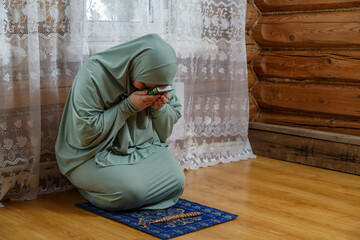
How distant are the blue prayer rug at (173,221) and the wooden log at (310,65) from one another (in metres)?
1.72

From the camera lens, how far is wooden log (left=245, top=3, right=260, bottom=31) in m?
4.40

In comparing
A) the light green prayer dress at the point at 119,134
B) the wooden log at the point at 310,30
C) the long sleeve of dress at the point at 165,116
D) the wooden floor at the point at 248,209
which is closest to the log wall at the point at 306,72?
the wooden log at the point at 310,30

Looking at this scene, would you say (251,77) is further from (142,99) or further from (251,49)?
(142,99)

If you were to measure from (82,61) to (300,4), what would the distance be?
1.97 m

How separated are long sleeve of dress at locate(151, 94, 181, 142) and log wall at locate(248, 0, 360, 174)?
146 cm

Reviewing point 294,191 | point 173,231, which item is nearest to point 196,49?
point 294,191

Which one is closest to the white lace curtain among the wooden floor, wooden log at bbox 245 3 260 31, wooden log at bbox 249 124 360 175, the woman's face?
the wooden floor

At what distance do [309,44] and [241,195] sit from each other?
61.3 inches

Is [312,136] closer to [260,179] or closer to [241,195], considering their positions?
[260,179]

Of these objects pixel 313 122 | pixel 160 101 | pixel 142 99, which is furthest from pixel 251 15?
pixel 142 99

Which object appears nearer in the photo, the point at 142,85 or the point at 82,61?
the point at 142,85

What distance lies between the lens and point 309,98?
166 inches

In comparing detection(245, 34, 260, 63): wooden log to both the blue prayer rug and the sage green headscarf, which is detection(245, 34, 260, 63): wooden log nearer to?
the sage green headscarf

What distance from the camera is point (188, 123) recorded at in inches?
153
